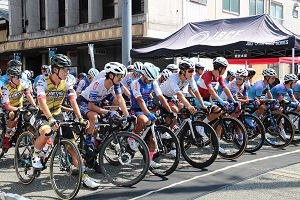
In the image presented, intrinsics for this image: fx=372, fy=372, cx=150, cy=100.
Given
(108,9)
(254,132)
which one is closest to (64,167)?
(254,132)

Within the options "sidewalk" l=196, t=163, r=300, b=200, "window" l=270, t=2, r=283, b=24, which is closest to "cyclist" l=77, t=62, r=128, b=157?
"sidewalk" l=196, t=163, r=300, b=200

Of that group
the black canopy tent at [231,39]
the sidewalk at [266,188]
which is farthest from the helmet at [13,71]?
the black canopy tent at [231,39]

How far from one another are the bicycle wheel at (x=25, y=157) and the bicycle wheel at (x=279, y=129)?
5.38 m

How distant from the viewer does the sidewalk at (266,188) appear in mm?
5211

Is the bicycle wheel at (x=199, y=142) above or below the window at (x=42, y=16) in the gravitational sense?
below

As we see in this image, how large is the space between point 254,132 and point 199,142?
196cm

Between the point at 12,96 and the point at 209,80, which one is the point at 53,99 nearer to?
the point at 12,96

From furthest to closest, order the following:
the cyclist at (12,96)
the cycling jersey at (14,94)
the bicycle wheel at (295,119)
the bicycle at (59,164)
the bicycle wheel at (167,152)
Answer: the bicycle wheel at (295,119), the cycling jersey at (14,94), the cyclist at (12,96), the bicycle wheel at (167,152), the bicycle at (59,164)

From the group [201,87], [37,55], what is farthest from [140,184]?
[37,55]

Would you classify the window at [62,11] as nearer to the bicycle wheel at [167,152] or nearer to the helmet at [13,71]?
the helmet at [13,71]

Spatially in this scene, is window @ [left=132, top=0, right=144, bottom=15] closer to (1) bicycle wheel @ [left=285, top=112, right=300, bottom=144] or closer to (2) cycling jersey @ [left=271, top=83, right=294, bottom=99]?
(2) cycling jersey @ [left=271, top=83, right=294, bottom=99]

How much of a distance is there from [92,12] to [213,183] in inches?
712

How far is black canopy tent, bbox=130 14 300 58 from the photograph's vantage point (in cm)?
1179

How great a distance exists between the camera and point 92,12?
22.1m
